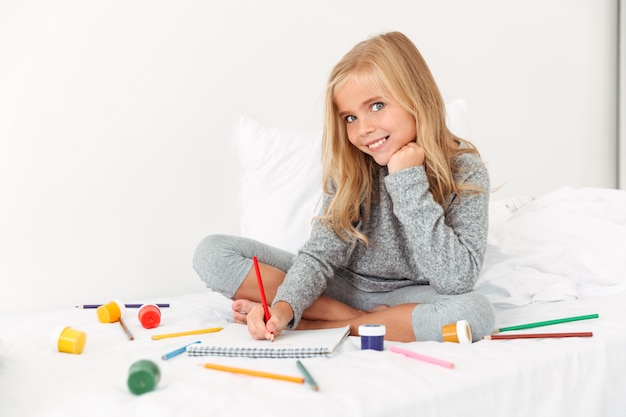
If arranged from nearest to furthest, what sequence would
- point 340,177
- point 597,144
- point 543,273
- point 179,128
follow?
point 340,177 < point 543,273 < point 179,128 < point 597,144

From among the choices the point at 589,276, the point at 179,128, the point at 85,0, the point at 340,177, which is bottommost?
the point at 589,276

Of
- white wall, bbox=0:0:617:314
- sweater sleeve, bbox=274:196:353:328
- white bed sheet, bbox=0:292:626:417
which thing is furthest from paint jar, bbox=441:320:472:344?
white wall, bbox=0:0:617:314

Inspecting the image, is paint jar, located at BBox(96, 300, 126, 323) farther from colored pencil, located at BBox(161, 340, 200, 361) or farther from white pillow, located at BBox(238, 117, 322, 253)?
white pillow, located at BBox(238, 117, 322, 253)

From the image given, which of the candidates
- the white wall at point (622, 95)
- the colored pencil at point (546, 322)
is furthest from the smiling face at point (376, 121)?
the white wall at point (622, 95)

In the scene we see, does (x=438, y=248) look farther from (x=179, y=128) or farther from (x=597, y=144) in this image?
(x=597, y=144)

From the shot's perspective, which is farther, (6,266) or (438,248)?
(6,266)

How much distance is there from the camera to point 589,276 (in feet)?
4.60

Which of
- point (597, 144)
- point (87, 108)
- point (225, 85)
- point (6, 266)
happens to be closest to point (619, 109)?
point (597, 144)

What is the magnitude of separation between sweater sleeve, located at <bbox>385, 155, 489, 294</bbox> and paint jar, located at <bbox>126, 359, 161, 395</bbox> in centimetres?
57

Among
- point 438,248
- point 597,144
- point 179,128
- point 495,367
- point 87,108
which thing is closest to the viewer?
point 495,367

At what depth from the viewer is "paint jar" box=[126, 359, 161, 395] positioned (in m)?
0.70

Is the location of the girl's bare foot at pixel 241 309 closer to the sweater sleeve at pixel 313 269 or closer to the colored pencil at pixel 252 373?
the sweater sleeve at pixel 313 269

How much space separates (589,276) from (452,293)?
43 centimetres

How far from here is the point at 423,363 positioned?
2.75 ft
